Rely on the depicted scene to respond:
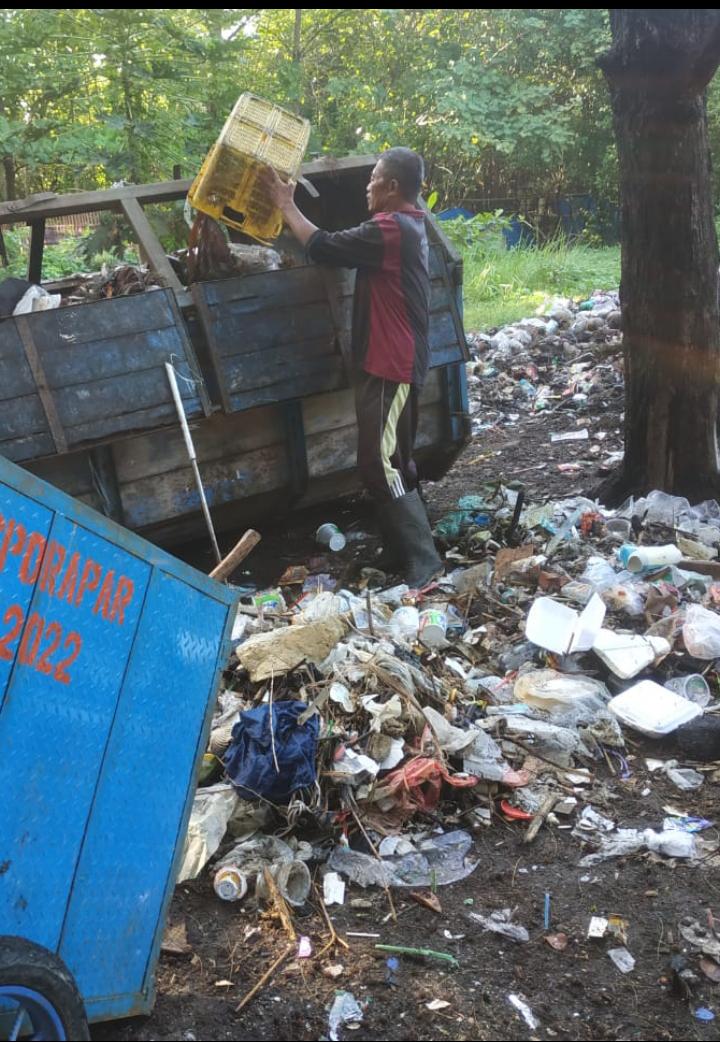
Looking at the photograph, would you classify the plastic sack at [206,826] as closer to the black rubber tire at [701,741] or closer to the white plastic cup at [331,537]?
the black rubber tire at [701,741]

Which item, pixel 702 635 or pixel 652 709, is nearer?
pixel 652 709

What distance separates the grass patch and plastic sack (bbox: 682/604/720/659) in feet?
24.2

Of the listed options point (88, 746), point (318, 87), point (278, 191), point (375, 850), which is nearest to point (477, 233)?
point (318, 87)

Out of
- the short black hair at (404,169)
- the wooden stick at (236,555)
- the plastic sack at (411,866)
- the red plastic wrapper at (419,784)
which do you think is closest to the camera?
the wooden stick at (236,555)

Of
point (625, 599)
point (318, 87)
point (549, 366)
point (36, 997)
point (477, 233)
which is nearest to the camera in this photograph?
point (36, 997)

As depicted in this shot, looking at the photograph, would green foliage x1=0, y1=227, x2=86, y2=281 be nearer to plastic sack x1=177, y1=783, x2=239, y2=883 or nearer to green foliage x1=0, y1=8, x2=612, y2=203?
green foliage x1=0, y1=8, x2=612, y2=203

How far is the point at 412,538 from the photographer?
15.6 ft

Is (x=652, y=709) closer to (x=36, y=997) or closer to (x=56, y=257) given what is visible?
(x=36, y=997)

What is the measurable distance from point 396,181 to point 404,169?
2.7 inches

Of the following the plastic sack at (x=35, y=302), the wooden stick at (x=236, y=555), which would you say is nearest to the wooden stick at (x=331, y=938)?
the wooden stick at (x=236, y=555)

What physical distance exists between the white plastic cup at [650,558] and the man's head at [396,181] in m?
2.13

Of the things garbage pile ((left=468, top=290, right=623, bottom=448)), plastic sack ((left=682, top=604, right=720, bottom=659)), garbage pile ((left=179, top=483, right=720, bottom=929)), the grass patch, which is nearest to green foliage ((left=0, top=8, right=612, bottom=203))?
the grass patch

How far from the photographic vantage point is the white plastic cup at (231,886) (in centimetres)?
266

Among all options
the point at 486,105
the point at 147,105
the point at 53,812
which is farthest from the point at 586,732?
the point at 486,105
